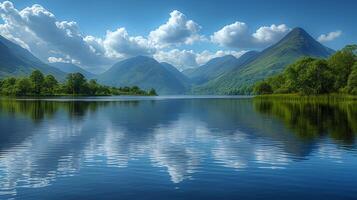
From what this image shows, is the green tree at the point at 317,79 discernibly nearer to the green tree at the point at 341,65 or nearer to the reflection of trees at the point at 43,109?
the green tree at the point at 341,65

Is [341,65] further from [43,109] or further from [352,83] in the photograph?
[43,109]

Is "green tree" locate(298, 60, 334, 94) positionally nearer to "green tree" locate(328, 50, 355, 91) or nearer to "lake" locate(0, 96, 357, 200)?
"green tree" locate(328, 50, 355, 91)

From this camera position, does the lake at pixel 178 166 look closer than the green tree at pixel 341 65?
Yes

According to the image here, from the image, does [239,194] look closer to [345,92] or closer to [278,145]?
[278,145]

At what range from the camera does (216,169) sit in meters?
28.3

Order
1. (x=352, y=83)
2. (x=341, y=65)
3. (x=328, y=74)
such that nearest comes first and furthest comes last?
(x=352, y=83), (x=328, y=74), (x=341, y=65)

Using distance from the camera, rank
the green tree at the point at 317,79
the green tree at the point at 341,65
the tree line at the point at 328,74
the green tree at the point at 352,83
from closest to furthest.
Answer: the green tree at the point at 352,83
the green tree at the point at 341,65
the tree line at the point at 328,74
the green tree at the point at 317,79

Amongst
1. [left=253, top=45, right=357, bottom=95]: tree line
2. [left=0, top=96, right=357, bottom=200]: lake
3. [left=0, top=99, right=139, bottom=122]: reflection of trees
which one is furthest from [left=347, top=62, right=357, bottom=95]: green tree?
[left=0, top=96, right=357, bottom=200]: lake

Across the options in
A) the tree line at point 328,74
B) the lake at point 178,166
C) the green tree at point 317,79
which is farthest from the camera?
the green tree at point 317,79

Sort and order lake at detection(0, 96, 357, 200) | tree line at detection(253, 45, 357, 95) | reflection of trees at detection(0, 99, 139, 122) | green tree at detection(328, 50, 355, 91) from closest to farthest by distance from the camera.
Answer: lake at detection(0, 96, 357, 200) → reflection of trees at detection(0, 99, 139, 122) → green tree at detection(328, 50, 355, 91) → tree line at detection(253, 45, 357, 95)

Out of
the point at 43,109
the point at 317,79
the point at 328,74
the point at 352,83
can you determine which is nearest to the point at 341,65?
the point at 328,74

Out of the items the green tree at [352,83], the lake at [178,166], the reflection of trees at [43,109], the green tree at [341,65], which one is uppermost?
the green tree at [341,65]

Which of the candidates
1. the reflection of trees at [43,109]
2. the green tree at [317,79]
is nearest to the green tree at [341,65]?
the green tree at [317,79]

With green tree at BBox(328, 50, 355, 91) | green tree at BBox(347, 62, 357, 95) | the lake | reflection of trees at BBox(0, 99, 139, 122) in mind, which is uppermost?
green tree at BBox(328, 50, 355, 91)
